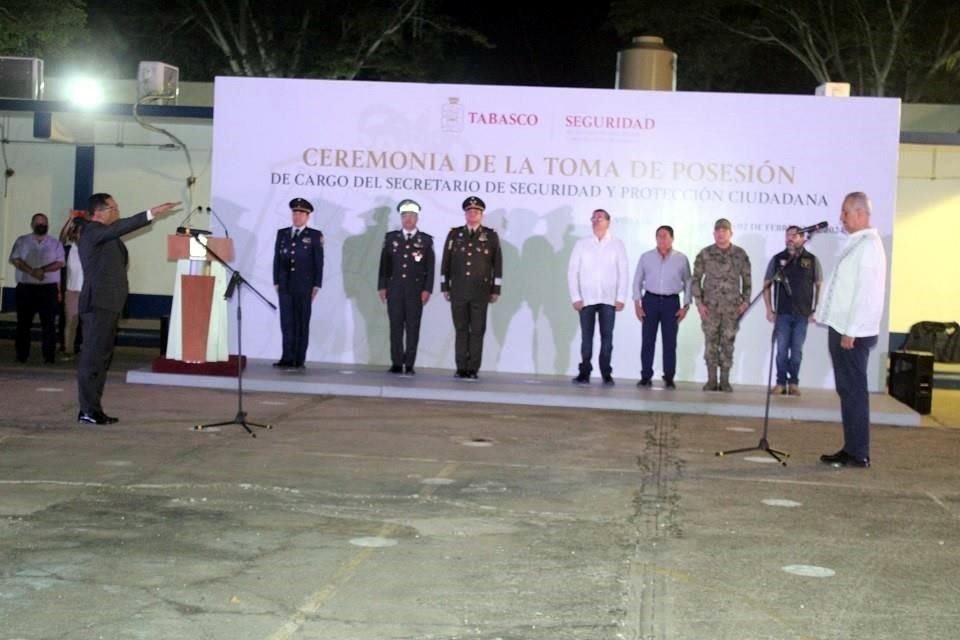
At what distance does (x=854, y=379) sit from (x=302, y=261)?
710 centimetres

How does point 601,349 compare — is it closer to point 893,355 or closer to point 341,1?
point 893,355

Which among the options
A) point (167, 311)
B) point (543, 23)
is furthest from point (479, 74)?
point (167, 311)

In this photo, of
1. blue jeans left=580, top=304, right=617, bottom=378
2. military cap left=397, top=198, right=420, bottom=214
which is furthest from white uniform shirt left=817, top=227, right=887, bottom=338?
military cap left=397, top=198, right=420, bottom=214

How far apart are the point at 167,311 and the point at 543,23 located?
28401mm

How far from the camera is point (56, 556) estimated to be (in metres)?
6.31

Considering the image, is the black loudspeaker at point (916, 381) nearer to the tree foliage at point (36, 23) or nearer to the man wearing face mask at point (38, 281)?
the man wearing face mask at point (38, 281)

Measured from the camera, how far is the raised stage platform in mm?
13148

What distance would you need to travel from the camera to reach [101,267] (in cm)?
1077

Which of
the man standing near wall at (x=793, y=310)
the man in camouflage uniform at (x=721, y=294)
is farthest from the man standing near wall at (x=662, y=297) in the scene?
the man standing near wall at (x=793, y=310)

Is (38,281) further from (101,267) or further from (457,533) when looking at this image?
(457,533)

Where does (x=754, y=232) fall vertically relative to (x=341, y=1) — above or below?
below

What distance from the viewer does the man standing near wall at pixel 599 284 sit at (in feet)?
47.5

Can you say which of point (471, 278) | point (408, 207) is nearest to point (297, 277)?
Result: point (408, 207)

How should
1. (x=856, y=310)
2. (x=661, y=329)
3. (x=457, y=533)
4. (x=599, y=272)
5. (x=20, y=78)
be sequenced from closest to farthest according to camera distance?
1. (x=457, y=533)
2. (x=856, y=310)
3. (x=599, y=272)
4. (x=661, y=329)
5. (x=20, y=78)
